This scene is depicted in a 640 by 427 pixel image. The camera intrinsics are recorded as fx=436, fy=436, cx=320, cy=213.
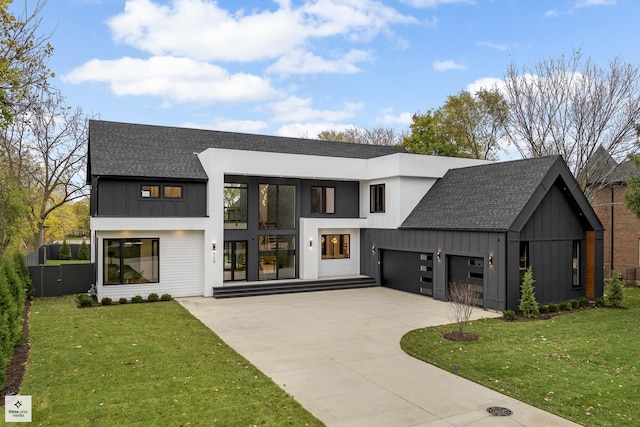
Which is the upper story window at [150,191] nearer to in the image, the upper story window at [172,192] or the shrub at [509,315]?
the upper story window at [172,192]

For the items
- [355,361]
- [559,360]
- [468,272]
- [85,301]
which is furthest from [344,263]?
[559,360]

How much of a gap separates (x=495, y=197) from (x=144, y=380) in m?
14.0

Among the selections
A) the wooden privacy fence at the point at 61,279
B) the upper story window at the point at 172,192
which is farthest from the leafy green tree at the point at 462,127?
the wooden privacy fence at the point at 61,279

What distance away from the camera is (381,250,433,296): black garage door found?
18875 millimetres

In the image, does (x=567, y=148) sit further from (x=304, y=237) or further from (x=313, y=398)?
(x=313, y=398)

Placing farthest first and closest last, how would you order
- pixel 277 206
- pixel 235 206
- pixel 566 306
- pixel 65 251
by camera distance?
pixel 65 251, pixel 277 206, pixel 235 206, pixel 566 306

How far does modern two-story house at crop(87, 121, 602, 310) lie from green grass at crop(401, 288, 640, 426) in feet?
9.32

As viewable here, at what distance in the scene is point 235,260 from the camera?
19.8m

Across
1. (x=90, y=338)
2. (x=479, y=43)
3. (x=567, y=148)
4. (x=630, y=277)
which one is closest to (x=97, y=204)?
(x=90, y=338)

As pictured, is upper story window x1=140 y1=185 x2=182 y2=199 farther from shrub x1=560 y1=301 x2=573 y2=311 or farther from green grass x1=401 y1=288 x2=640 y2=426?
shrub x1=560 y1=301 x2=573 y2=311

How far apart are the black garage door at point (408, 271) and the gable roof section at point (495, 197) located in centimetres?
149

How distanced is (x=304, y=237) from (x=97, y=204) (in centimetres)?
892

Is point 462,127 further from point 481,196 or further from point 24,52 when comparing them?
point 24,52

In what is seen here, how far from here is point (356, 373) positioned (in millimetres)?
9117
